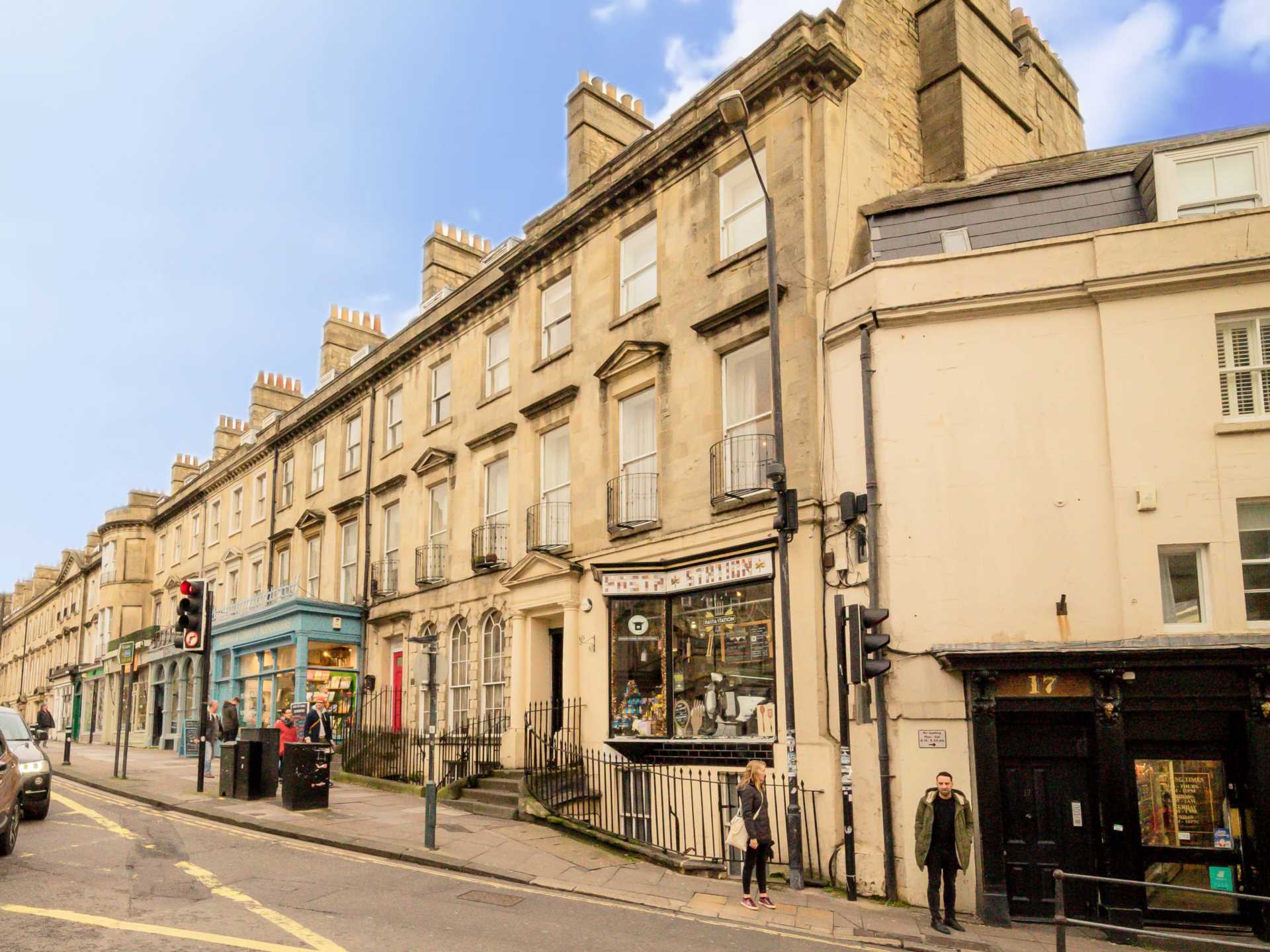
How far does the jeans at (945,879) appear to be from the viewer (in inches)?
420

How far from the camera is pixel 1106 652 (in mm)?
11344

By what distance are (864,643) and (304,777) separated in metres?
9.46

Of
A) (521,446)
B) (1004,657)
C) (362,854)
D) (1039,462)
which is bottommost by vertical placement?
(362,854)

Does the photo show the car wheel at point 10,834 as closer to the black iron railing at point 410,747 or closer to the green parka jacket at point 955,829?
the black iron railing at point 410,747

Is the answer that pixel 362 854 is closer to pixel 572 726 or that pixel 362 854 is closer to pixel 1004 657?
pixel 572 726

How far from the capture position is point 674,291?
17266 mm

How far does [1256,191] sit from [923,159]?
612 centimetres

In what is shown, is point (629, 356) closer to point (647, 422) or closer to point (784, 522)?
point (647, 422)


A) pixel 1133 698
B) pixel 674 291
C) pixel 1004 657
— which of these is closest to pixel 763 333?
pixel 674 291

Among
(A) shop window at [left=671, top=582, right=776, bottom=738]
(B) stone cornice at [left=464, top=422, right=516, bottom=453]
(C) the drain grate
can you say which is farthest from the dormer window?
(B) stone cornice at [left=464, top=422, right=516, bottom=453]

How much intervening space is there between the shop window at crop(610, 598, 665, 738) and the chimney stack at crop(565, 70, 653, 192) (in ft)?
29.5

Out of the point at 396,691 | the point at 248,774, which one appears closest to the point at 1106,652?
the point at 248,774

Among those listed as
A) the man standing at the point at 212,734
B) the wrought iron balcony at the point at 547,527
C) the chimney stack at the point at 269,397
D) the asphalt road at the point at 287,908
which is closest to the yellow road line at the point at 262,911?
the asphalt road at the point at 287,908

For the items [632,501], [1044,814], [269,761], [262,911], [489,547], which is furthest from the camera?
[489,547]
